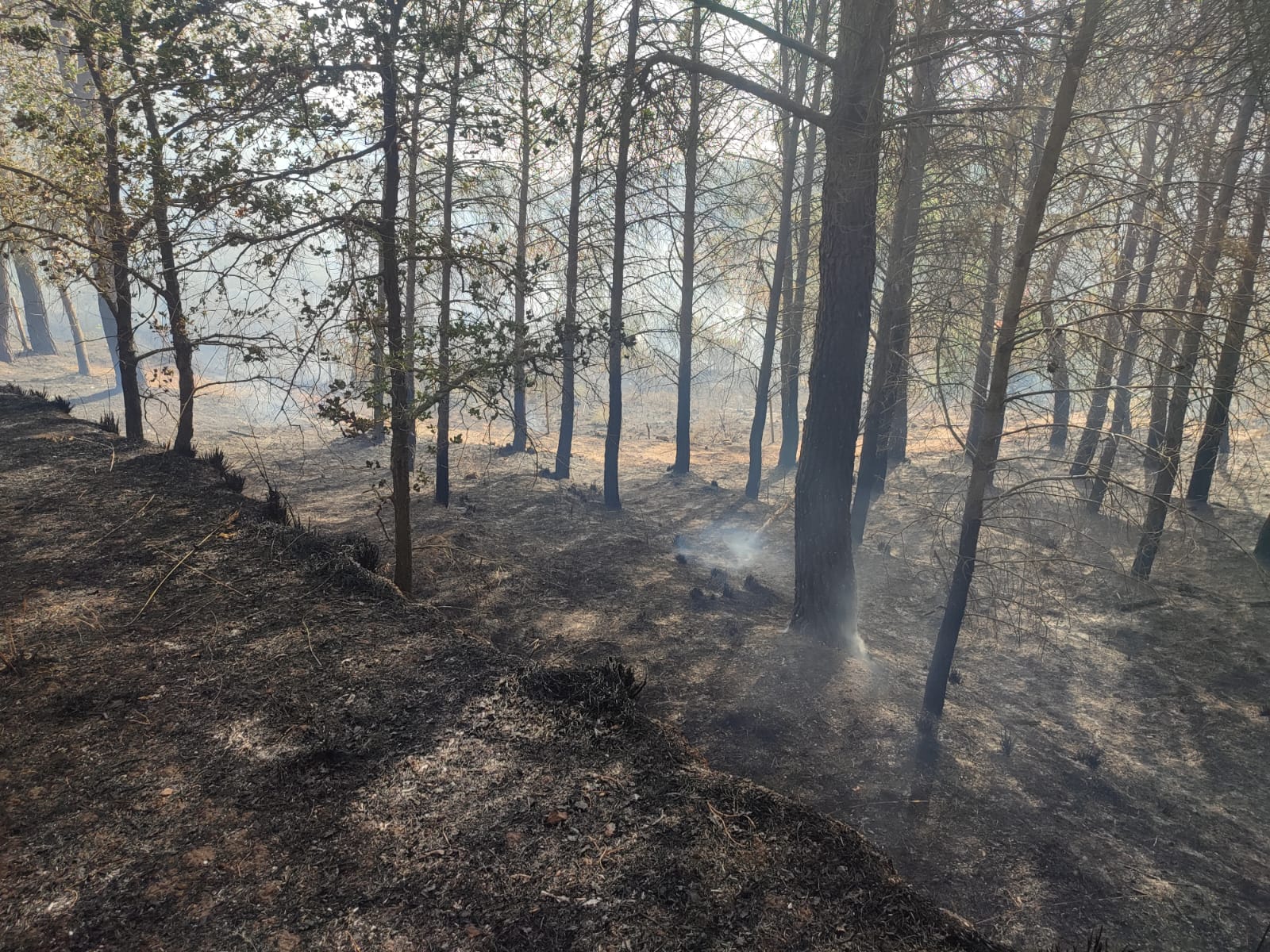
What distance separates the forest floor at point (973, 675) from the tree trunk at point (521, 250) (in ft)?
5.20

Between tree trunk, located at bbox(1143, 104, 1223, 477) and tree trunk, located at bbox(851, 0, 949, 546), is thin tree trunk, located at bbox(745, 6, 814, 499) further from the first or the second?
tree trunk, located at bbox(1143, 104, 1223, 477)

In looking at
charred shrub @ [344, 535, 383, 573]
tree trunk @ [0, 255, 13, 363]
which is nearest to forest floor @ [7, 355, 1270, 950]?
charred shrub @ [344, 535, 383, 573]

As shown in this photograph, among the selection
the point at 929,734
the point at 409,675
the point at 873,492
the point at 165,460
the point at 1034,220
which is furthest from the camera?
the point at 873,492

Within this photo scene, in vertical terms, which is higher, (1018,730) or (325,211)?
(325,211)

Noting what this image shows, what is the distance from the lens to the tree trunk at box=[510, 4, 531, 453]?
5.97m

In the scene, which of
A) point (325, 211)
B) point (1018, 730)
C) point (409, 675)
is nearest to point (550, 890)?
point (409, 675)

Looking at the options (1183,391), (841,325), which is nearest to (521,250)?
(841,325)

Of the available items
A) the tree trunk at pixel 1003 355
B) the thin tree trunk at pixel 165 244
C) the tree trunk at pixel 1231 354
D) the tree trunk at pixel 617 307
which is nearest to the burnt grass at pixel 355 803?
the thin tree trunk at pixel 165 244

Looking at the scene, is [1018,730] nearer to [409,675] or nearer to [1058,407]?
[409,675]

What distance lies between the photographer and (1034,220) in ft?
19.4

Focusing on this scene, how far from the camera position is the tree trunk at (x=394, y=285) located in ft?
18.9

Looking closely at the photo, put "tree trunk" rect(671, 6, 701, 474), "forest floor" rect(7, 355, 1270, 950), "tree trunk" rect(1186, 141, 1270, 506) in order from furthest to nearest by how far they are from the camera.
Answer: "tree trunk" rect(671, 6, 701, 474) → "tree trunk" rect(1186, 141, 1270, 506) → "forest floor" rect(7, 355, 1270, 950)

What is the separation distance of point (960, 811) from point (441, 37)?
26.2 feet

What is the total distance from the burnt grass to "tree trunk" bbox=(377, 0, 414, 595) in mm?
1384
